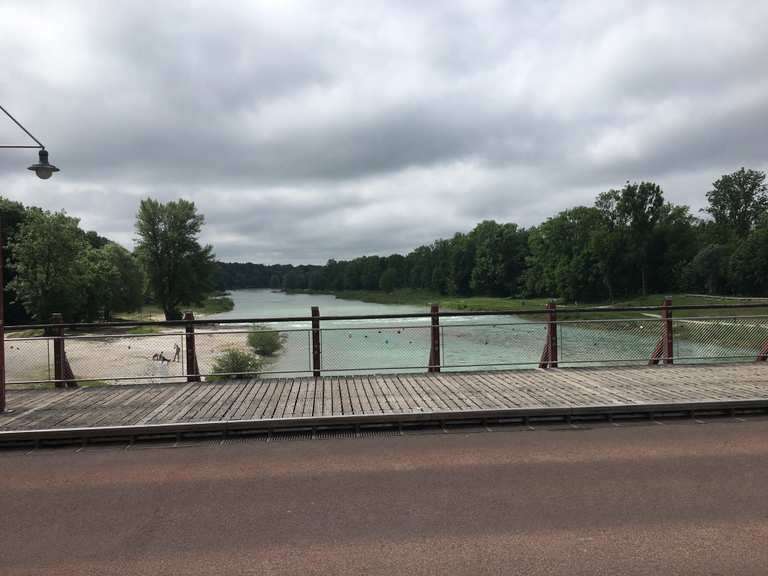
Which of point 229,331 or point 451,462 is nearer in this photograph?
point 451,462

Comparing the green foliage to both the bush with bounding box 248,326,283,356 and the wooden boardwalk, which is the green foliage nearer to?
the wooden boardwalk

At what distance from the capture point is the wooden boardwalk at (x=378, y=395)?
7.02 metres

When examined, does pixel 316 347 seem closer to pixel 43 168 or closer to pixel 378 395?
pixel 378 395

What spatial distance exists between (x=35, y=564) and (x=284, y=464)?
2.34 metres

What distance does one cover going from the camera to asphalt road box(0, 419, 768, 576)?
3469 millimetres

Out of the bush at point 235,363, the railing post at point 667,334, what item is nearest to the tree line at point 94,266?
the bush at point 235,363

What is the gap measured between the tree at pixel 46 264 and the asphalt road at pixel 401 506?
44.9 meters

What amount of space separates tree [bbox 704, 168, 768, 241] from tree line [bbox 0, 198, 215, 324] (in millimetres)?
78855

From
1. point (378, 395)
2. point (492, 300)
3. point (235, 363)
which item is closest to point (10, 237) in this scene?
point (235, 363)

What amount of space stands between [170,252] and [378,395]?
57.1m

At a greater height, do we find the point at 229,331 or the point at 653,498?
the point at 229,331

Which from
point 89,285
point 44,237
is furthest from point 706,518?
point 89,285

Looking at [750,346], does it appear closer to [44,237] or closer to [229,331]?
[229,331]

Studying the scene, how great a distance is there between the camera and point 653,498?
4371 millimetres
